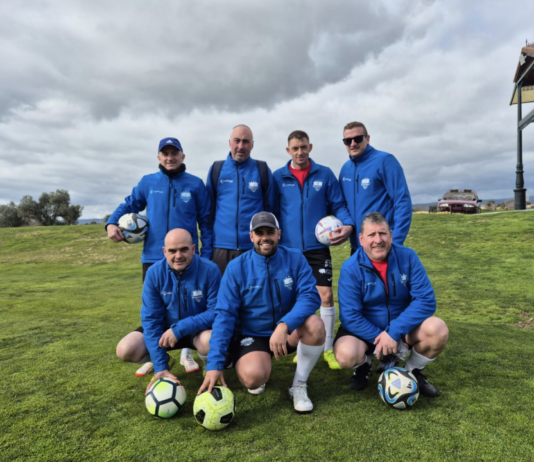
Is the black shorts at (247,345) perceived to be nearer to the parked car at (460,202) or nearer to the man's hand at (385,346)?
the man's hand at (385,346)

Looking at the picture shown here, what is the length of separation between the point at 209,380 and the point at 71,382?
1772 millimetres

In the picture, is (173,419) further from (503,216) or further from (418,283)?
(503,216)

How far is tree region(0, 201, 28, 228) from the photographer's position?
48.4 meters

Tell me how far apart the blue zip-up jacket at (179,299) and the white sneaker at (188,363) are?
0.71 metres

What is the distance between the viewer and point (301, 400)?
3215 millimetres

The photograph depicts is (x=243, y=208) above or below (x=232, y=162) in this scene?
below

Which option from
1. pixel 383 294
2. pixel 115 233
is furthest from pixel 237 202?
pixel 383 294

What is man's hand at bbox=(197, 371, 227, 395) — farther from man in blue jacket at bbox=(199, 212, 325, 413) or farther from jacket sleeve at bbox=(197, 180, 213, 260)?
jacket sleeve at bbox=(197, 180, 213, 260)

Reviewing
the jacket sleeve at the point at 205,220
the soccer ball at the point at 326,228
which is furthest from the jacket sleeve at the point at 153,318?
the soccer ball at the point at 326,228

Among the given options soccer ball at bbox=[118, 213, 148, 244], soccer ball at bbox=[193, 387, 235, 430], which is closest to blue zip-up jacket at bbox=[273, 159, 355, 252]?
soccer ball at bbox=[118, 213, 148, 244]

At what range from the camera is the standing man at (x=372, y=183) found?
4457 millimetres

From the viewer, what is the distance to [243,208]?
4668 millimetres

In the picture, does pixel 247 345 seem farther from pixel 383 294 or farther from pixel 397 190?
pixel 397 190

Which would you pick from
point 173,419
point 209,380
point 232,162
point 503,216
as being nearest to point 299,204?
point 232,162
